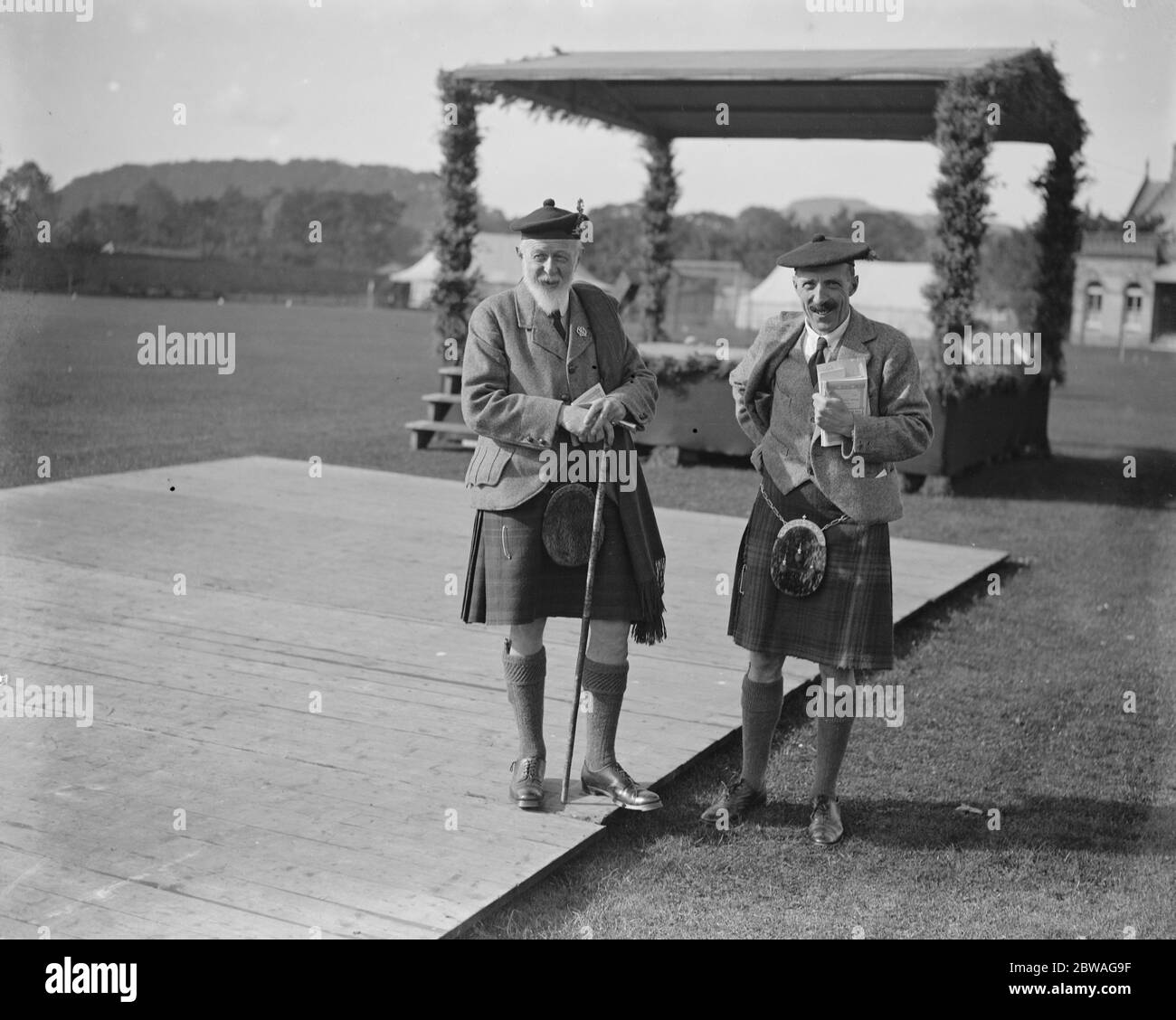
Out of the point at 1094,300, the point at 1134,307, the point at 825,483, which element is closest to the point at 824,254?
the point at 825,483

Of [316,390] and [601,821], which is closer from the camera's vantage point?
[601,821]

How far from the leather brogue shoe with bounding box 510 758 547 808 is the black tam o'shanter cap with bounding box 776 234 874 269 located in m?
1.85

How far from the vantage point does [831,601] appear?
176 inches

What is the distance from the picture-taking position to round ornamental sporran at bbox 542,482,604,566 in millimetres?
4520

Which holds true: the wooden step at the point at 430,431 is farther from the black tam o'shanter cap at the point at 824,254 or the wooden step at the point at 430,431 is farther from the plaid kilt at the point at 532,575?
the black tam o'shanter cap at the point at 824,254

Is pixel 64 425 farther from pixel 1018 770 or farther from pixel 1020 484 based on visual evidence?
pixel 1018 770

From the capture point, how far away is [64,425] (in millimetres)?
14555

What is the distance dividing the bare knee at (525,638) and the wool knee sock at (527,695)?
0.02 m

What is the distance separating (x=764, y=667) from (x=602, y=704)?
1.85 feet

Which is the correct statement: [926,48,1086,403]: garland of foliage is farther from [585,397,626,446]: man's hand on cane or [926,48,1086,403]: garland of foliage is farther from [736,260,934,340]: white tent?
[736,260,934,340]: white tent

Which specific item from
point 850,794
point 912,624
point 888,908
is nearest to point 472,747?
point 850,794

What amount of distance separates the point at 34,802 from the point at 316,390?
55.4 ft

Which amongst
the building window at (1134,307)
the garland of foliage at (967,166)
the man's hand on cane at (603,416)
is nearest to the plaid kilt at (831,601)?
the man's hand on cane at (603,416)

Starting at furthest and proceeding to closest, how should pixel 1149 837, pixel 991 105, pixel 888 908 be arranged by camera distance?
pixel 991 105, pixel 1149 837, pixel 888 908
